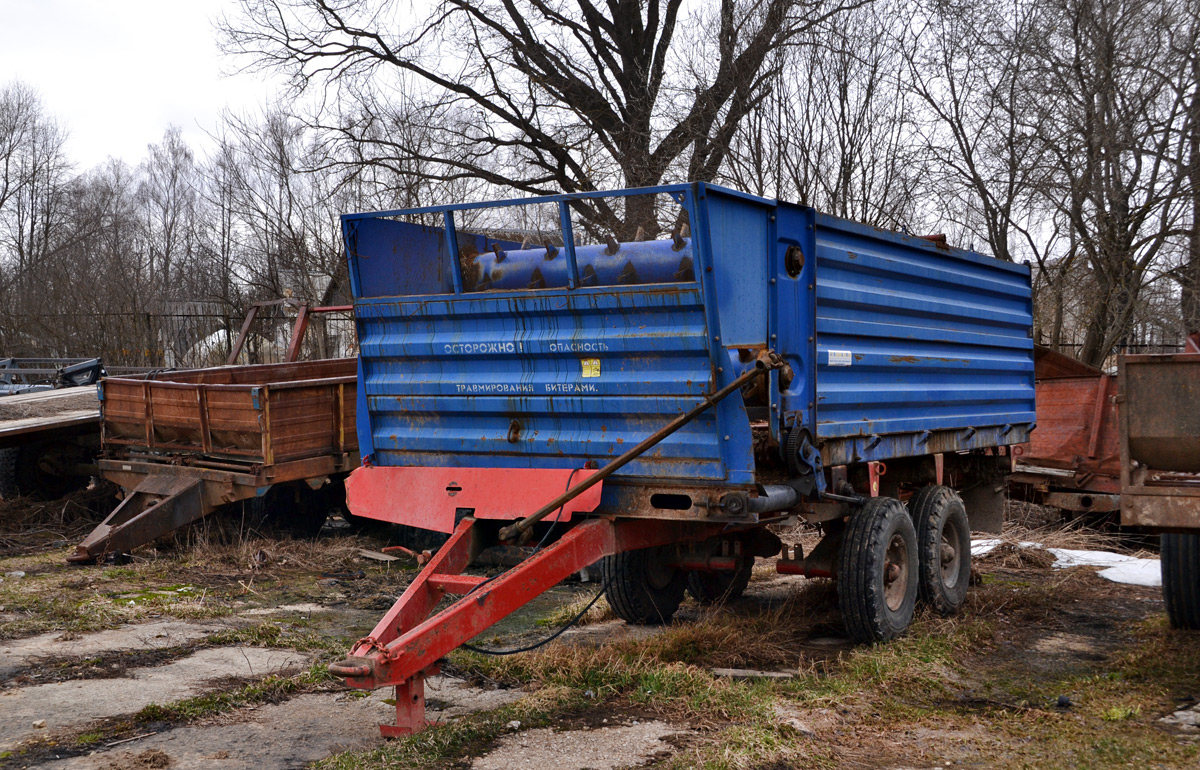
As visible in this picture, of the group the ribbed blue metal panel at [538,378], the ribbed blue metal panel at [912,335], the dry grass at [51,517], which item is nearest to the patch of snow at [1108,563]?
the ribbed blue metal panel at [912,335]

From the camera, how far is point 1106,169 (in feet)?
46.5

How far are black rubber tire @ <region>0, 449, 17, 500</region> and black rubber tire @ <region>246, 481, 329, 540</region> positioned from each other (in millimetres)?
3061

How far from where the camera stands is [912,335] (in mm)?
6414

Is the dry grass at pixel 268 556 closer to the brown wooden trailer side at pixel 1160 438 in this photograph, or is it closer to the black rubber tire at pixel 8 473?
the black rubber tire at pixel 8 473

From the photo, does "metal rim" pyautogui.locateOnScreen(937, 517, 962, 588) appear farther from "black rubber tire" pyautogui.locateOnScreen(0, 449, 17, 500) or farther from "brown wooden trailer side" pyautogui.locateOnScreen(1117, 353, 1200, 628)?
"black rubber tire" pyautogui.locateOnScreen(0, 449, 17, 500)

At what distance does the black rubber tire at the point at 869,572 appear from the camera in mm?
5809

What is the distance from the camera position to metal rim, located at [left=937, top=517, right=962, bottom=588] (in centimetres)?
707

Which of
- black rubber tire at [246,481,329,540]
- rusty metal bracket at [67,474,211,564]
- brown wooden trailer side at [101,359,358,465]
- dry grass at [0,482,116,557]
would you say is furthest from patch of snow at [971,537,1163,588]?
dry grass at [0,482,116,557]

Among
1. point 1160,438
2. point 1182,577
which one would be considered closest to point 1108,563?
point 1182,577

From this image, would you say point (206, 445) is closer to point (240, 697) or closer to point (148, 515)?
point (148, 515)

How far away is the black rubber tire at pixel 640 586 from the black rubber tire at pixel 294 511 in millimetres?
4333

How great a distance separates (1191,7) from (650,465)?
42.7 ft

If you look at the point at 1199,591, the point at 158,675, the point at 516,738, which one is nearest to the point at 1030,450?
the point at 1199,591

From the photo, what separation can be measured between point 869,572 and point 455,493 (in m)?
2.33
